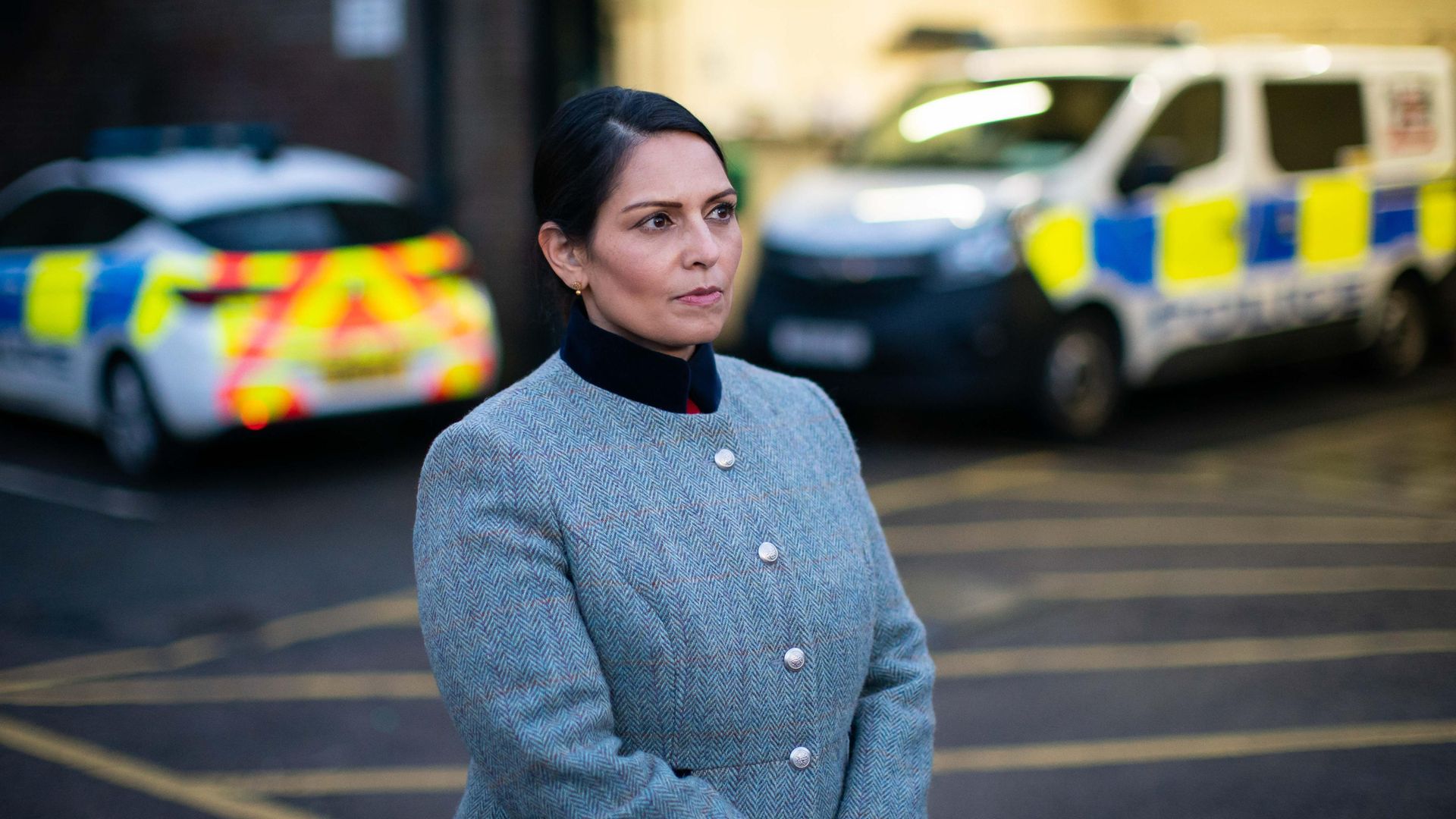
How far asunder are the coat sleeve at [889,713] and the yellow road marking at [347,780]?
7.08 feet

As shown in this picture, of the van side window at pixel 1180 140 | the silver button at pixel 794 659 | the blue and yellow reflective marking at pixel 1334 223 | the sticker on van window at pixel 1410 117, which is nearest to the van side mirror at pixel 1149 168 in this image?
the van side window at pixel 1180 140

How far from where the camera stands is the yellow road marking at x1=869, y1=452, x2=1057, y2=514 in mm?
7031

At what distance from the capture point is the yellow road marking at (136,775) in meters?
3.81

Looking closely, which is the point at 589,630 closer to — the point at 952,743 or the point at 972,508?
the point at 952,743

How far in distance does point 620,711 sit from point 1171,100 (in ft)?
24.6

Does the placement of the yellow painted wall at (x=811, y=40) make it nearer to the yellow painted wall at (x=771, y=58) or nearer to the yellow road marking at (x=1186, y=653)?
the yellow painted wall at (x=771, y=58)

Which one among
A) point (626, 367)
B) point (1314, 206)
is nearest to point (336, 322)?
point (1314, 206)

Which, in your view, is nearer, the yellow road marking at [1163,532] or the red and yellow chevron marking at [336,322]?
the yellow road marking at [1163,532]

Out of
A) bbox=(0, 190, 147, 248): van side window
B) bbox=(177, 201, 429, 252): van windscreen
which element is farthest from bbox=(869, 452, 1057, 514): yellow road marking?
bbox=(0, 190, 147, 248): van side window

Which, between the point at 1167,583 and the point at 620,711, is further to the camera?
the point at 1167,583

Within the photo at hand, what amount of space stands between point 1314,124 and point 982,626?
535 centimetres

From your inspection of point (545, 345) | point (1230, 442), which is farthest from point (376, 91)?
point (1230, 442)

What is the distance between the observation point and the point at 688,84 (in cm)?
1154

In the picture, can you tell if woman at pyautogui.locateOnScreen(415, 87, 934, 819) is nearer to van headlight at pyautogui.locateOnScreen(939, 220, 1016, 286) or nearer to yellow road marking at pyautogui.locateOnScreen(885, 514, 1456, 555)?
yellow road marking at pyautogui.locateOnScreen(885, 514, 1456, 555)
